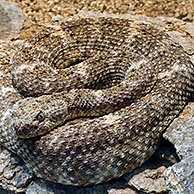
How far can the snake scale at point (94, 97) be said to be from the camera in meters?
6.03

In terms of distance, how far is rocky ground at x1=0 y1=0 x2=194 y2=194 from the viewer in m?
5.88

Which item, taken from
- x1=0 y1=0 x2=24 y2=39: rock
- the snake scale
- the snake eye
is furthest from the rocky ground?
the snake eye

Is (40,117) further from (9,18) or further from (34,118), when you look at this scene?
(9,18)

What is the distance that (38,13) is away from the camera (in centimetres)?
956

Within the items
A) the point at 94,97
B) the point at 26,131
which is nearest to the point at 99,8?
→ the point at 94,97

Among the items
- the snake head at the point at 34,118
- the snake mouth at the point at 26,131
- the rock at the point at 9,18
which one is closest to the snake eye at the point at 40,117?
the snake head at the point at 34,118

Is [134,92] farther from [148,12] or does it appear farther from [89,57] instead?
[148,12]

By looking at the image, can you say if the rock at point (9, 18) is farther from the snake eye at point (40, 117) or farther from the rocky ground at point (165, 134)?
the snake eye at point (40, 117)

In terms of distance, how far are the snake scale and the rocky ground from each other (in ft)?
0.62

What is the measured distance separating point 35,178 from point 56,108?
3.88 ft

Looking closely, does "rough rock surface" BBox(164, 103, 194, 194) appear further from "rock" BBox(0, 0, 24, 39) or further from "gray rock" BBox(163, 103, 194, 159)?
"rock" BBox(0, 0, 24, 39)

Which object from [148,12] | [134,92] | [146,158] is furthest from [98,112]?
[148,12]

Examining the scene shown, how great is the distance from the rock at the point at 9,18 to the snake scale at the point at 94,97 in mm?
1502

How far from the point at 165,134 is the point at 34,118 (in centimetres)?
196
